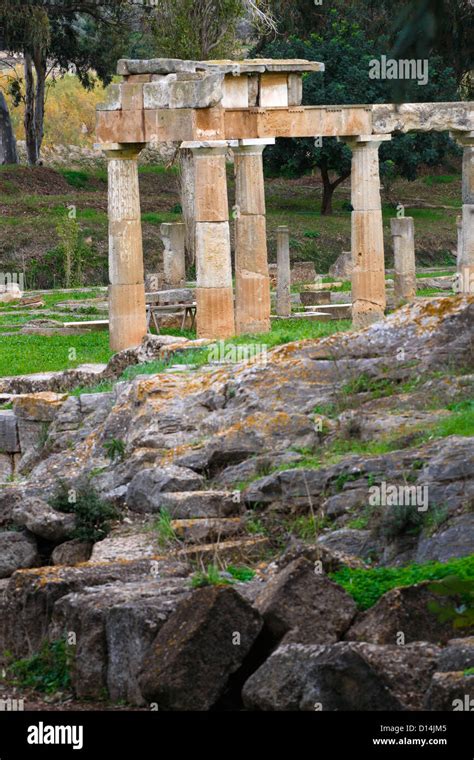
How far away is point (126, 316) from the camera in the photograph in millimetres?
27312

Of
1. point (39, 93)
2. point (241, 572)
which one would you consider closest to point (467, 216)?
point (241, 572)

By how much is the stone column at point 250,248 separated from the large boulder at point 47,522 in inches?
464

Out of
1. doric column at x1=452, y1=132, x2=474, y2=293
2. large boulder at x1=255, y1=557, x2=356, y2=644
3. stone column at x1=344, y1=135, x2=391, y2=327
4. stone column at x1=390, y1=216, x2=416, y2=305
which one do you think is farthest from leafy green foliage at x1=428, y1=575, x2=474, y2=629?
stone column at x1=390, y1=216, x2=416, y2=305

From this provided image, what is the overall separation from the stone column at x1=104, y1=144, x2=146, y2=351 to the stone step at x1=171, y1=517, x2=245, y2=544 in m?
12.4

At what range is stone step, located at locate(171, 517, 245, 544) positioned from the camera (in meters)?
14.7

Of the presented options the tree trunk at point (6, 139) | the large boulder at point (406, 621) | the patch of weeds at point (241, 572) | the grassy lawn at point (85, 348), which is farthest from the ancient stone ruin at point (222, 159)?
the tree trunk at point (6, 139)

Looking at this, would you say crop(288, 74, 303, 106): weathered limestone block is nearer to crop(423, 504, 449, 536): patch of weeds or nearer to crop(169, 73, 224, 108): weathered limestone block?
crop(169, 73, 224, 108): weathered limestone block

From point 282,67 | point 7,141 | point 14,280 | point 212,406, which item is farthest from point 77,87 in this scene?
point 212,406

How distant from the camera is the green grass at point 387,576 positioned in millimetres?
12312

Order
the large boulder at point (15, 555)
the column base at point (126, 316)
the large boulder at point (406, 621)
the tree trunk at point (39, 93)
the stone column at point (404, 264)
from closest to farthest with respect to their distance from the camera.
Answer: the large boulder at point (406, 621) → the large boulder at point (15, 555) → the column base at point (126, 316) → the stone column at point (404, 264) → the tree trunk at point (39, 93)

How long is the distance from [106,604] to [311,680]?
246 centimetres

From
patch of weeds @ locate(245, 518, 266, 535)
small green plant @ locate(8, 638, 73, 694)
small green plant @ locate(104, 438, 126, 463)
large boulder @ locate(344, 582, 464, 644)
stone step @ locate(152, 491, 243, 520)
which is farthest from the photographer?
small green plant @ locate(104, 438, 126, 463)

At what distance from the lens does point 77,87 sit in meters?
67.3

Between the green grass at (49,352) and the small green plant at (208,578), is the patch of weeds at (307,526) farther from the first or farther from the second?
the green grass at (49,352)
